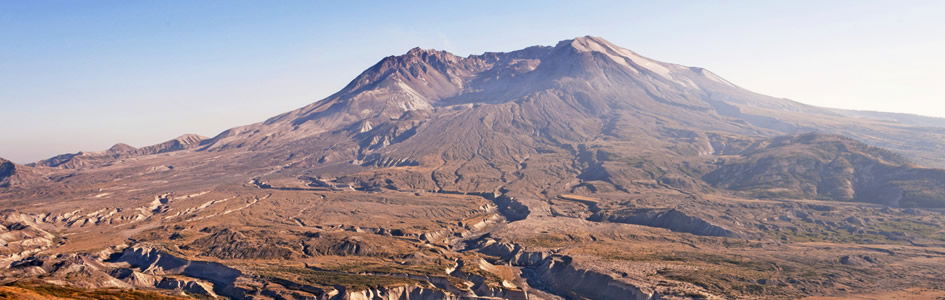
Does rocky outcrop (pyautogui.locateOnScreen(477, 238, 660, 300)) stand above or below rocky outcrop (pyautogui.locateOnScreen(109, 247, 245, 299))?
below

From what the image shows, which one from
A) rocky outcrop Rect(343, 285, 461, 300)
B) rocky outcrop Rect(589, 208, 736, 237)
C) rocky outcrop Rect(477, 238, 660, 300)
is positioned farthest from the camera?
rocky outcrop Rect(589, 208, 736, 237)

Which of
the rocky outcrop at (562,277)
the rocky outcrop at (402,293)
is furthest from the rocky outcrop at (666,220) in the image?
the rocky outcrop at (402,293)

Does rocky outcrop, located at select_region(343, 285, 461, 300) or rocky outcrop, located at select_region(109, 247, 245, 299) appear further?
rocky outcrop, located at select_region(109, 247, 245, 299)

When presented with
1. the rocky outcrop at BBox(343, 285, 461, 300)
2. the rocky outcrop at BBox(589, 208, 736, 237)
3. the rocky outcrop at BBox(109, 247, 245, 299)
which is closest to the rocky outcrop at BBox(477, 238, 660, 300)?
the rocky outcrop at BBox(343, 285, 461, 300)

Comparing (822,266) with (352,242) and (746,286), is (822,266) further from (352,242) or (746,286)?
(352,242)

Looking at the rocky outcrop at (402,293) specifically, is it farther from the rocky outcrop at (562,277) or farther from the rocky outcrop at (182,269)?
the rocky outcrop at (562,277)

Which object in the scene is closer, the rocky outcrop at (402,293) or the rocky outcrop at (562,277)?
→ the rocky outcrop at (402,293)

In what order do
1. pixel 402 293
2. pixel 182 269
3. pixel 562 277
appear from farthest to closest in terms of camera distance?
pixel 182 269 < pixel 562 277 < pixel 402 293

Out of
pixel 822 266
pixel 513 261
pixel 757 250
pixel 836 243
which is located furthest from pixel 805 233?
pixel 513 261

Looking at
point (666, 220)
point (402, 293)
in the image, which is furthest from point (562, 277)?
point (666, 220)

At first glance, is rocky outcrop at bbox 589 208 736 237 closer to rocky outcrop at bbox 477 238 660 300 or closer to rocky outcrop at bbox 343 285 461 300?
rocky outcrop at bbox 477 238 660 300

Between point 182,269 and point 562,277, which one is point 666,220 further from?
point 182,269
